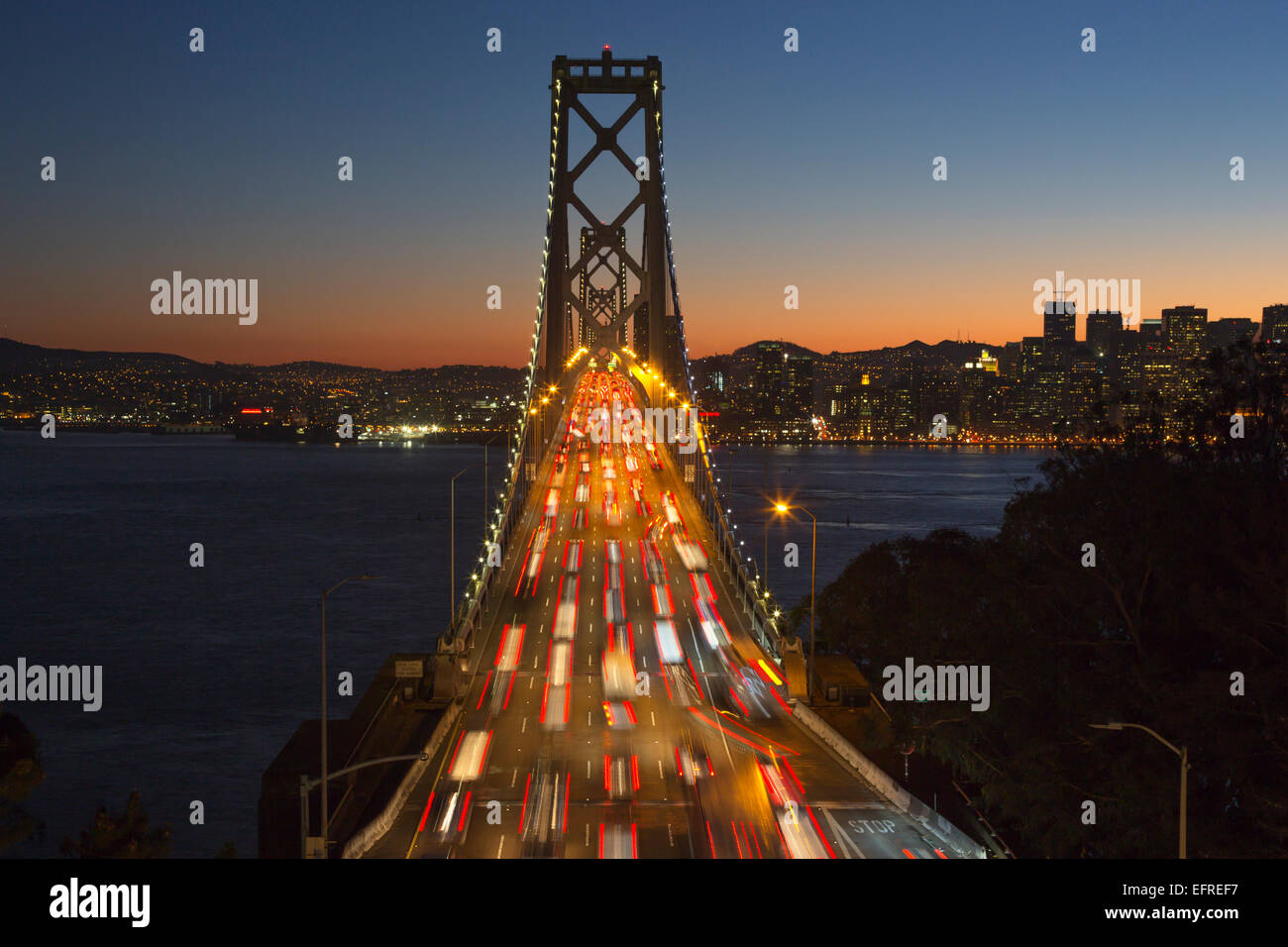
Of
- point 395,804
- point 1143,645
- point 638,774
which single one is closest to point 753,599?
point 1143,645

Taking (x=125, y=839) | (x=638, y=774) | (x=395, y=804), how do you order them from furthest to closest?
1. (x=638, y=774)
2. (x=395, y=804)
3. (x=125, y=839)

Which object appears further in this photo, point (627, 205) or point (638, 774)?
point (627, 205)

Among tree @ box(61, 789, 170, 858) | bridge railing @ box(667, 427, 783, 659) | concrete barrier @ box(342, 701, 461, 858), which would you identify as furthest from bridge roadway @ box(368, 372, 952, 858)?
tree @ box(61, 789, 170, 858)

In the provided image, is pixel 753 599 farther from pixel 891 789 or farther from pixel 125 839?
pixel 125 839

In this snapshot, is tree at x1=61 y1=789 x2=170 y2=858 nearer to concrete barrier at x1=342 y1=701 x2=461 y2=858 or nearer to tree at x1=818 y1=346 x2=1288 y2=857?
concrete barrier at x1=342 y1=701 x2=461 y2=858

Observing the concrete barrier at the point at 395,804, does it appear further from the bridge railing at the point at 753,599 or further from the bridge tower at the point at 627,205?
the bridge tower at the point at 627,205
